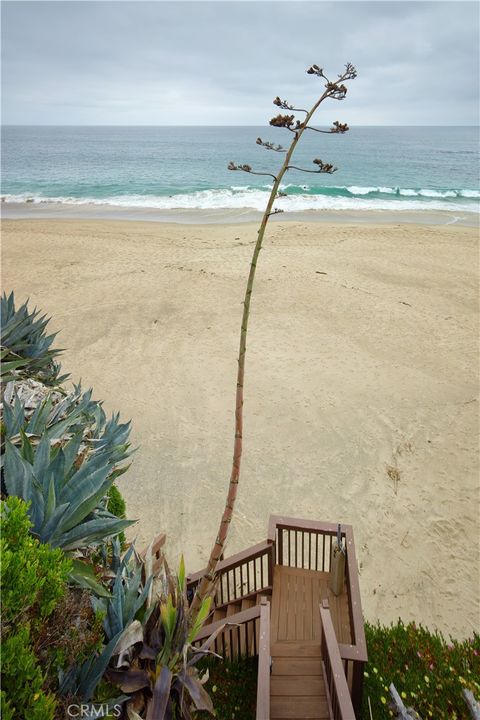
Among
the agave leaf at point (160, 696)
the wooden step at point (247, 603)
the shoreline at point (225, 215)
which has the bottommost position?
the wooden step at point (247, 603)

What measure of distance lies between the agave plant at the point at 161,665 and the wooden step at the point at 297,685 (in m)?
1.29

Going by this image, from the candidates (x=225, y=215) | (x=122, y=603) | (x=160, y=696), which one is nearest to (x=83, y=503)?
(x=122, y=603)

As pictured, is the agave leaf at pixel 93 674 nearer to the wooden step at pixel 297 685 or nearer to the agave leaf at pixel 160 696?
the agave leaf at pixel 160 696

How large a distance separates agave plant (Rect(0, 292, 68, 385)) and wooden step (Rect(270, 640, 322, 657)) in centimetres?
321

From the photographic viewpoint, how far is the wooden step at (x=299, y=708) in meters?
3.39

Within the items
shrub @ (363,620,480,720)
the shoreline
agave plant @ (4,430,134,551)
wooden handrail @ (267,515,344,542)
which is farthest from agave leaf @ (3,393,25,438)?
the shoreline

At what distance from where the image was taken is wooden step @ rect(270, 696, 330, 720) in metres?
3.39

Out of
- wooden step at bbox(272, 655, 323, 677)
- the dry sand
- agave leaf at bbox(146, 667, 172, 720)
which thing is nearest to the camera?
agave leaf at bbox(146, 667, 172, 720)

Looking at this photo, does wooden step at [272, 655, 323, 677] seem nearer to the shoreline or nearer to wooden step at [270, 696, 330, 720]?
wooden step at [270, 696, 330, 720]

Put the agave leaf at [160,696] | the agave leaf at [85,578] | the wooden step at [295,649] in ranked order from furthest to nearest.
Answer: the wooden step at [295,649]
the agave leaf at [85,578]
the agave leaf at [160,696]

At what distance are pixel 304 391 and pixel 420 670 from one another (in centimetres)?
537

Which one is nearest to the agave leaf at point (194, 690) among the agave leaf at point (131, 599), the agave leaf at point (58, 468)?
the agave leaf at point (131, 599)

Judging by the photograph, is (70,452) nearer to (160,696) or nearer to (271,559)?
(160,696)

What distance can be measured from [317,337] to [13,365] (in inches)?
323
